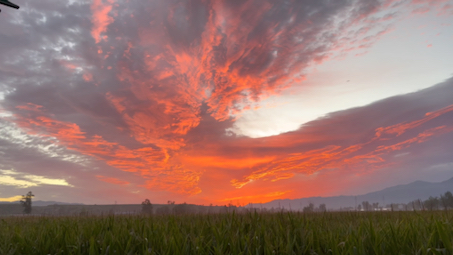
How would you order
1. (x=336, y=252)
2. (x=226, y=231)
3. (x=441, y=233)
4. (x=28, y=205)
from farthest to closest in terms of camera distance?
(x=28, y=205) → (x=226, y=231) → (x=441, y=233) → (x=336, y=252)

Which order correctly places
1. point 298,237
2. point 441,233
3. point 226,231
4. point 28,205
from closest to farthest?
1. point 441,233
2. point 298,237
3. point 226,231
4. point 28,205

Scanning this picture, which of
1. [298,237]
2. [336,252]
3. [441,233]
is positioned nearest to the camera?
[336,252]

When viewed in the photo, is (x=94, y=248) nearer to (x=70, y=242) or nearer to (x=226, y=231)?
(x=70, y=242)

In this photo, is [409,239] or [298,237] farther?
[298,237]

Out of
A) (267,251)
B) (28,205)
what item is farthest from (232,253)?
(28,205)

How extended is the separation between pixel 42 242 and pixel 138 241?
1.98 meters

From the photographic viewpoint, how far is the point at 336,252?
12.6 ft

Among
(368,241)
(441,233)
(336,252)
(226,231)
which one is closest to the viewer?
(336,252)

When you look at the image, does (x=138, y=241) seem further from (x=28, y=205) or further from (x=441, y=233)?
(x=28, y=205)

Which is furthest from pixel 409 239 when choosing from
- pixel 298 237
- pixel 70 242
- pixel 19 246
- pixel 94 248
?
pixel 19 246

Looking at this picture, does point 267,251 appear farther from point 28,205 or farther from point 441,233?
point 28,205

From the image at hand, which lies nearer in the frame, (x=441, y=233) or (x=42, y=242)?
(x=441, y=233)

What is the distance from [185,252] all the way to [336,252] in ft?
7.52

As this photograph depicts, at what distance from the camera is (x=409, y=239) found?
4.79 meters
